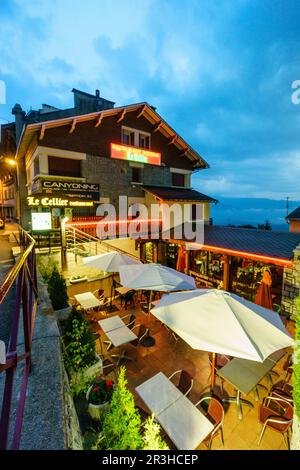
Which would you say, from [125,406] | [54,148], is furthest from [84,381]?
[54,148]

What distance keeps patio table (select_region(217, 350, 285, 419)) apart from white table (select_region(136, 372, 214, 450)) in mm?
1189

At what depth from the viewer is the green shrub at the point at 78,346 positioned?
4.02 m

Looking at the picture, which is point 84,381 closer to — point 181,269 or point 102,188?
point 181,269

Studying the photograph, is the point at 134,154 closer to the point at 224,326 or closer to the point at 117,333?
the point at 117,333

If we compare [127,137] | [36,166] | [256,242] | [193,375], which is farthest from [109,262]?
[127,137]

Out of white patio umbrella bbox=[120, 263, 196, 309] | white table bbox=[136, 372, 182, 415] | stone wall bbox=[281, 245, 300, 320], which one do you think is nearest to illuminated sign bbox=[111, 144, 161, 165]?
white patio umbrella bbox=[120, 263, 196, 309]

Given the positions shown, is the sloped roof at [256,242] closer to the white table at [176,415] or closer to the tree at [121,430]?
the white table at [176,415]

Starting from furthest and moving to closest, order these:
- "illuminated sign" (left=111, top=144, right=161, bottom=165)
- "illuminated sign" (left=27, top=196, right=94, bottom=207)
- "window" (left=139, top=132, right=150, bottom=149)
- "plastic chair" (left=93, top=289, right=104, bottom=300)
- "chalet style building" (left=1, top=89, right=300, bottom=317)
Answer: "window" (left=139, top=132, right=150, bottom=149), "illuminated sign" (left=111, top=144, right=161, bottom=165), "chalet style building" (left=1, top=89, right=300, bottom=317), "illuminated sign" (left=27, top=196, right=94, bottom=207), "plastic chair" (left=93, top=289, right=104, bottom=300)

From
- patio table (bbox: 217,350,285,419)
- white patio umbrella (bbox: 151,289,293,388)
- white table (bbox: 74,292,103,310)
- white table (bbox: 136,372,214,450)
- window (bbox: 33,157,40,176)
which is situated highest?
window (bbox: 33,157,40,176)

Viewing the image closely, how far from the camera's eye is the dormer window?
16.2m

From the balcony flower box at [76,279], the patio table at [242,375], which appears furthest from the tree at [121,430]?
the balcony flower box at [76,279]

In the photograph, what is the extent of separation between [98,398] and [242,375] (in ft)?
10.6

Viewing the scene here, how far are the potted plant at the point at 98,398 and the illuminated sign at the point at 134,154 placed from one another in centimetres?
1413

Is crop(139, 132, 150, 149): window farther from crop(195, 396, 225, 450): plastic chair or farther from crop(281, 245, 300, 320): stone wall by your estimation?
crop(195, 396, 225, 450): plastic chair
